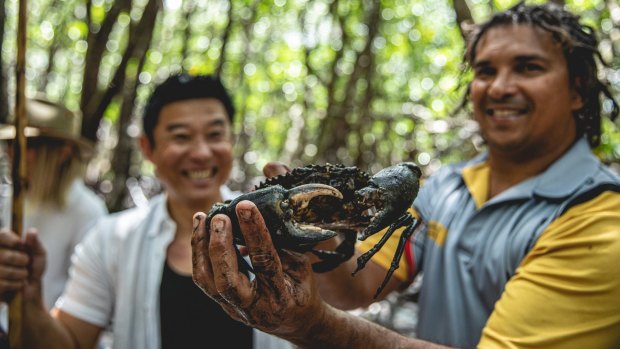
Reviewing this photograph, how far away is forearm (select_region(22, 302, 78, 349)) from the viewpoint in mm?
2471

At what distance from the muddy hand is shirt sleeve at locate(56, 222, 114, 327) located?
139 centimetres

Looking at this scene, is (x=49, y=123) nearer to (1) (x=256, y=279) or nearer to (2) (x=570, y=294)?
(1) (x=256, y=279)

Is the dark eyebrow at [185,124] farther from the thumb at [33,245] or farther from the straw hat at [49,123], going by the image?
the straw hat at [49,123]

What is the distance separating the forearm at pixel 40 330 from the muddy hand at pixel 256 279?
51.7 inches

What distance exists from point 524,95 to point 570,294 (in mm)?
798

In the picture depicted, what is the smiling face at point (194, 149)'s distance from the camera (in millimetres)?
2756

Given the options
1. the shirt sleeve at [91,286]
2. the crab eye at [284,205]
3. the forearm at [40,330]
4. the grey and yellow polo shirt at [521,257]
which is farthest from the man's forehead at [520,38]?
the forearm at [40,330]

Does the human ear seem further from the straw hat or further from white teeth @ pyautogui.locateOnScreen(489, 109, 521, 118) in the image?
white teeth @ pyautogui.locateOnScreen(489, 109, 521, 118)

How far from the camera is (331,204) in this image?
1663 mm

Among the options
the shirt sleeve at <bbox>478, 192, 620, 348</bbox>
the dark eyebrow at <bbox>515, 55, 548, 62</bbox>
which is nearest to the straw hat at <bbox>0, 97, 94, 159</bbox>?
the dark eyebrow at <bbox>515, 55, 548, 62</bbox>

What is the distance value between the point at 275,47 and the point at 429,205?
7.15m

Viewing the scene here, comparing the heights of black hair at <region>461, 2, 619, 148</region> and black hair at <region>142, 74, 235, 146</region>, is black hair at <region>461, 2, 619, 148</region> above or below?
above

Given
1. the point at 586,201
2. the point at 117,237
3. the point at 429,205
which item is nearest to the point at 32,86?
the point at 117,237

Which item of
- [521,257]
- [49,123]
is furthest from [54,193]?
[521,257]
